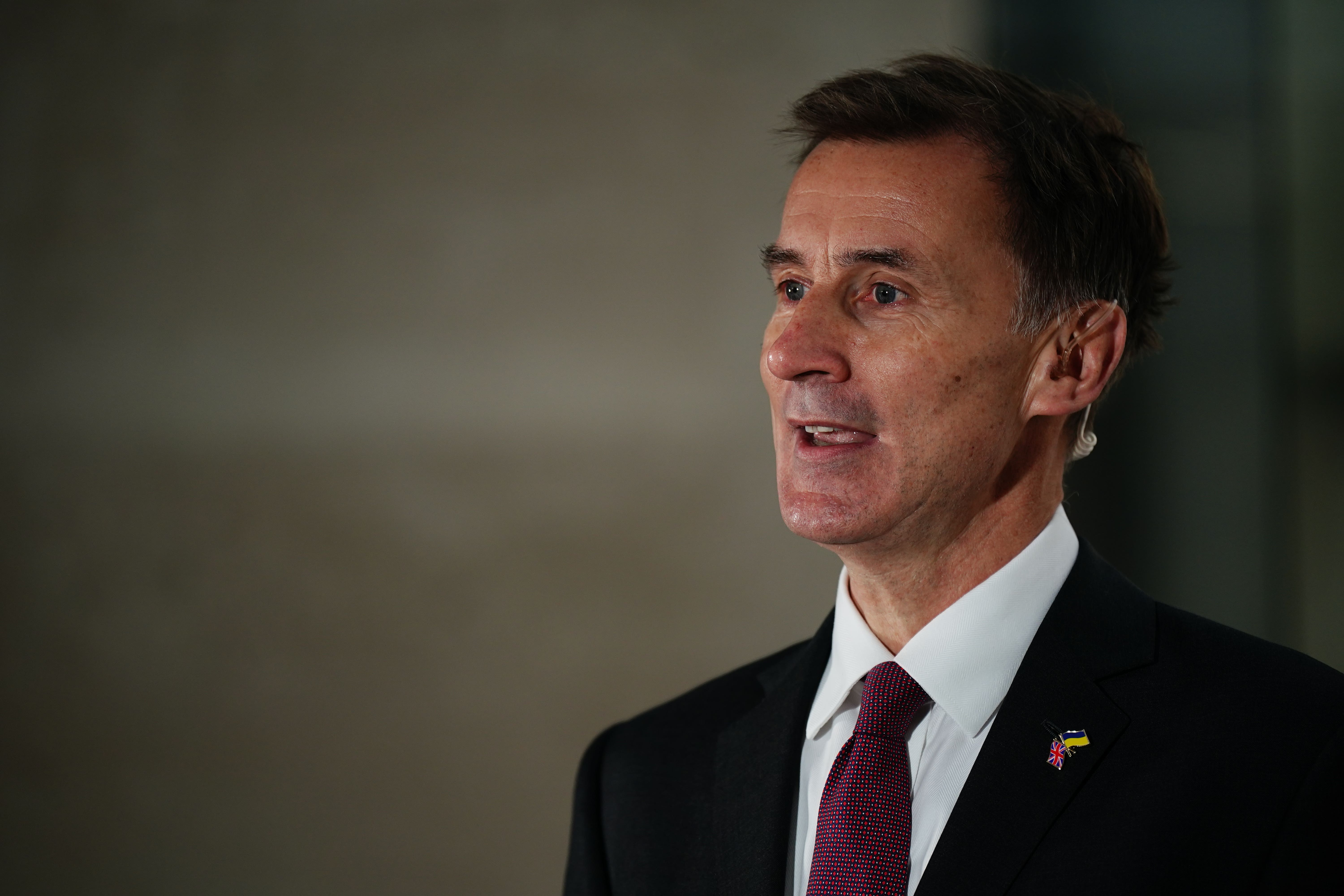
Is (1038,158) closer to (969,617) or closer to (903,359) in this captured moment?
(903,359)

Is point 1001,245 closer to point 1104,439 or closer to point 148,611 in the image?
point 1104,439

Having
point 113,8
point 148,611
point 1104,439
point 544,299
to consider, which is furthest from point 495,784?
point 113,8

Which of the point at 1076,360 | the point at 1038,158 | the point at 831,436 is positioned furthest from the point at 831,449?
the point at 1038,158

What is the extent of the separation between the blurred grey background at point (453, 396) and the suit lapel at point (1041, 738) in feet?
4.30

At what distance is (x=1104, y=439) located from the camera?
2.53m

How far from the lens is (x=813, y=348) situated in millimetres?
1295

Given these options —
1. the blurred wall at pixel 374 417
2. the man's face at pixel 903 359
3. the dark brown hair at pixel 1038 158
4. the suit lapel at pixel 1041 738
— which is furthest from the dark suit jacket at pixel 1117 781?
the blurred wall at pixel 374 417

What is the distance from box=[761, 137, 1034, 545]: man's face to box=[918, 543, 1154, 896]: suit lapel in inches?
7.1

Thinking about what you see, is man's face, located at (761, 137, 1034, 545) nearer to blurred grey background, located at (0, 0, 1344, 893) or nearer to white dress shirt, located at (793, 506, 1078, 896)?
white dress shirt, located at (793, 506, 1078, 896)

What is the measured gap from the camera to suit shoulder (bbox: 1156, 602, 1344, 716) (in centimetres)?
113

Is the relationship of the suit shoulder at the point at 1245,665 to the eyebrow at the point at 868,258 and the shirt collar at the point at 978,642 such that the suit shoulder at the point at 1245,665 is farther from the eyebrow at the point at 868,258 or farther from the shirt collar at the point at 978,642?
the eyebrow at the point at 868,258

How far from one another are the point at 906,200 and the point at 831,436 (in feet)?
0.99

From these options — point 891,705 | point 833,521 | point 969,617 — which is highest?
point 833,521

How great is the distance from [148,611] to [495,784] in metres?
0.88
